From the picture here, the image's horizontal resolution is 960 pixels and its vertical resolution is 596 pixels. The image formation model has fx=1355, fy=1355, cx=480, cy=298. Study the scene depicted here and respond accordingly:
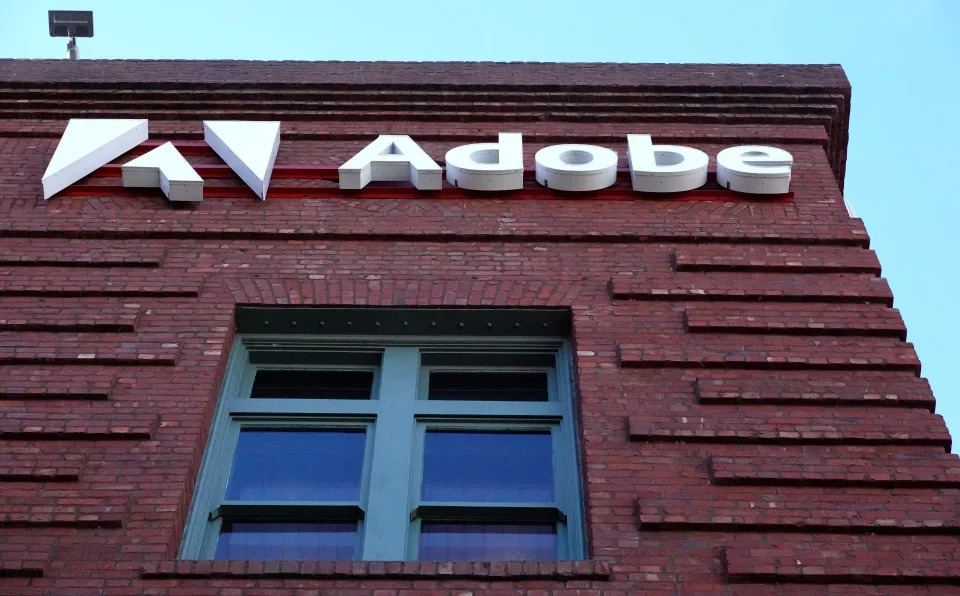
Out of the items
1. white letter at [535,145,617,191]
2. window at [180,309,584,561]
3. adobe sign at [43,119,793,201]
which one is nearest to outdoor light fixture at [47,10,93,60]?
adobe sign at [43,119,793,201]

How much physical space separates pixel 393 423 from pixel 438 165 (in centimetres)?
371

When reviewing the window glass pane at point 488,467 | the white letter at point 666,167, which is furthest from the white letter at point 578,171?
the window glass pane at point 488,467

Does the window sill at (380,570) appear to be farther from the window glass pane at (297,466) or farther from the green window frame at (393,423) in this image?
the window glass pane at (297,466)

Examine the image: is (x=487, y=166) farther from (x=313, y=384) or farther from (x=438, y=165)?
(x=313, y=384)

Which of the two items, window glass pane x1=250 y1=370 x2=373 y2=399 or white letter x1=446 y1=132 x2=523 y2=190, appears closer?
window glass pane x1=250 y1=370 x2=373 y2=399

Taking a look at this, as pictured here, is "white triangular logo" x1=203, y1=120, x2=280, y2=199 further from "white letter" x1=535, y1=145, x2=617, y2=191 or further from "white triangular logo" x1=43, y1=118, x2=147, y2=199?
"white letter" x1=535, y1=145, x2=617, y2=191

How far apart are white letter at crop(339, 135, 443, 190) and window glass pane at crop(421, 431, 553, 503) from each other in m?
3.45

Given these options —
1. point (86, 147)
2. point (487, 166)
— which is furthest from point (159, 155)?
point (487, 166)

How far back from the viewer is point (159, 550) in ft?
29.9

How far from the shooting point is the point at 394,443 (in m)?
10.6

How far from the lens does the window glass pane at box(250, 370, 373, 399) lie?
1154 cm

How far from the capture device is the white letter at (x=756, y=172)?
44.2 feet

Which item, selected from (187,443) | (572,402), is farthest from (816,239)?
(187,443)

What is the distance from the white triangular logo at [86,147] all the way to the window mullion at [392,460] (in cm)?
407
